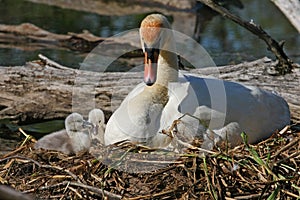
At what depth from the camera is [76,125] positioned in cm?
573

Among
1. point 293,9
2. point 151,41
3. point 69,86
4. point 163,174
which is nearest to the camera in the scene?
point 163,174

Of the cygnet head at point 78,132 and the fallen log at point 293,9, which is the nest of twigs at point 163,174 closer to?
the cygnet head at point 78,132

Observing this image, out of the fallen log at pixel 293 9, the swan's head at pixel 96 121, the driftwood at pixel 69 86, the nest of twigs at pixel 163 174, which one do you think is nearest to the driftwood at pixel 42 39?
the driftwood at pixel 69 86

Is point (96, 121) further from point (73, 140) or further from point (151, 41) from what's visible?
point (151, 41)

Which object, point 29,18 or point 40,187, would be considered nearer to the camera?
point 40,187

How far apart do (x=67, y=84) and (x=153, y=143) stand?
268 cm

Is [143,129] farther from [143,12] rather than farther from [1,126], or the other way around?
[143,12]

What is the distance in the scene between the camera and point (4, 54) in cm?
1095

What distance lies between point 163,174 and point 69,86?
303 centimetres

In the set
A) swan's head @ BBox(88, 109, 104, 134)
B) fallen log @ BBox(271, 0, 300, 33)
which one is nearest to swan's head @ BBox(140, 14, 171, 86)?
swan's head @ BBox(88, 109, 104, 134)

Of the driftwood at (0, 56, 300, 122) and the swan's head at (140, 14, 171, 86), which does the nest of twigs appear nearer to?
the swan's head at (140, 14, 171, 86)

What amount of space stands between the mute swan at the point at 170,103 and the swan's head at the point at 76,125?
343 mm

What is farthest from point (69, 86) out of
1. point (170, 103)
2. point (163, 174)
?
point (163, 174)

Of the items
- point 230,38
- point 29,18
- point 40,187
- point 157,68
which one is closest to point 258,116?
point 157,68
